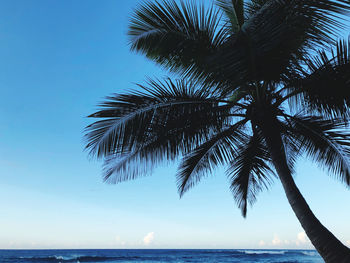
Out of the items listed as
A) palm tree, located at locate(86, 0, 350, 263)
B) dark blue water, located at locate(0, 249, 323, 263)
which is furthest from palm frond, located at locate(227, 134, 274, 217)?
dark blue water, located at locate(0, 249, 323, 263)

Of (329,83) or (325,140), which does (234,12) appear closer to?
(329,83)

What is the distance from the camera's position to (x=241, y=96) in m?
5.30

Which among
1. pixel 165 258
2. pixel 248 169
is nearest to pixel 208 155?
pixel 248 169

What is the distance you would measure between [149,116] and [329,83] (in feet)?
8.82

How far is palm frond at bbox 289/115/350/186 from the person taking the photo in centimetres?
482

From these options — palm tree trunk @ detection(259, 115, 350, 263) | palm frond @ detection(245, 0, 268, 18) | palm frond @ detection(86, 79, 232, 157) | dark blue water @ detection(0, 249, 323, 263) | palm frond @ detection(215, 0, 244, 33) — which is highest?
palm frond @ detection(245, 0, 268, 18)

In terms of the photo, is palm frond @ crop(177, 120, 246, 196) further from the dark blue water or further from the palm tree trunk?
the dark blue water

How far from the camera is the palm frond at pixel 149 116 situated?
14.3 feet

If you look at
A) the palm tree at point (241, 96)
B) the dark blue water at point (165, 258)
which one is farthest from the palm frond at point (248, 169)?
the dark blue water at point (165, 258)

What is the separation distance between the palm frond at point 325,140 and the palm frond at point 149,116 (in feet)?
5.00

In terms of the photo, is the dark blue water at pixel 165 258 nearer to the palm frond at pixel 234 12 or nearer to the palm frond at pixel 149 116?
the palm frond at pixel 149 116

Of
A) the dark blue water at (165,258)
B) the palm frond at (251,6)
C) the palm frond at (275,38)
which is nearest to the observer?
the palm frond at (275,38)

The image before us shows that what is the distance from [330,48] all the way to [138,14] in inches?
116

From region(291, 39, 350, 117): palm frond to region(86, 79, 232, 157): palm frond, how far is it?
1319mm
